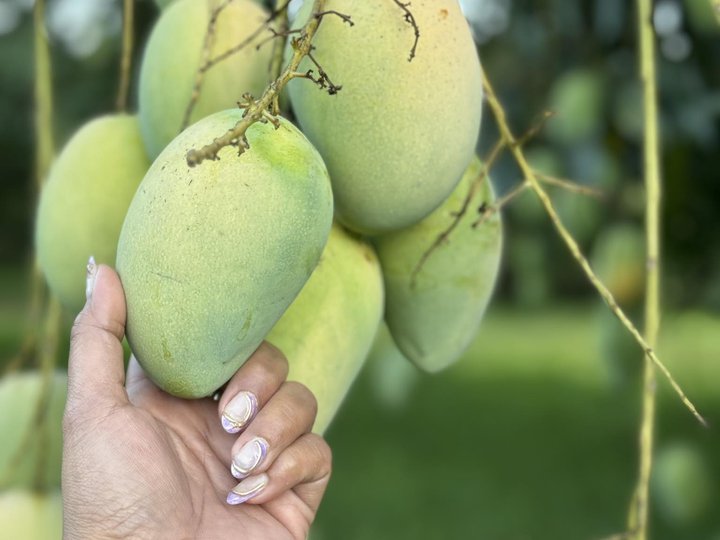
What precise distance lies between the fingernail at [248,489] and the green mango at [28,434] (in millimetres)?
323

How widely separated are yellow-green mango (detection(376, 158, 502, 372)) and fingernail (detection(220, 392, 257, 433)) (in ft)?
0.77

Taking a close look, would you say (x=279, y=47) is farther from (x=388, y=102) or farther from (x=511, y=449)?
(x=511, y=449)

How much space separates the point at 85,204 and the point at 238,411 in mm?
294

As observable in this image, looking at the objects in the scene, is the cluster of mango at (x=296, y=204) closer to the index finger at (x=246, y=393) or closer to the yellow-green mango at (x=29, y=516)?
the index finger at (x=246, y=393)

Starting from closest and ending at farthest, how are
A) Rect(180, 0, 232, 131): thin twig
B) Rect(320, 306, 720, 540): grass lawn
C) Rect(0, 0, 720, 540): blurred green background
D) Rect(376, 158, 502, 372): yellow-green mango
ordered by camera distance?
Rect(180, 0, 232, 131): thin twig, Rect(376, 158, 502, 372): yellow-green mango, Rect(0, 0, 720, 540): blurred green background, Rect(320, 306, 720, 540): grass lawn

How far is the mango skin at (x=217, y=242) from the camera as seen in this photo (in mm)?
664

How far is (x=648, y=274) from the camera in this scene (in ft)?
2.92

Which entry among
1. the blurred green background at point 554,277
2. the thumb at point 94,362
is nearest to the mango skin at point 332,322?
the thumb at point 94,362

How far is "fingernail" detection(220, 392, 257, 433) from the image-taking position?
0.76m

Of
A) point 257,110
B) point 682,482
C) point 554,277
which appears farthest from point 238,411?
point 554,277

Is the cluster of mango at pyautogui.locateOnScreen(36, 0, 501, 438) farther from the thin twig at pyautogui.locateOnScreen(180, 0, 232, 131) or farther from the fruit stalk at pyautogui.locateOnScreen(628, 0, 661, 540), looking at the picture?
the fruit stalk at pyautogui.locateOnScreen(628, 0, 661, 540)

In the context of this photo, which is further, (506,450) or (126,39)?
(506,450)

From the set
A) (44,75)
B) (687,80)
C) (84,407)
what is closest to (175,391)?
(84,407)

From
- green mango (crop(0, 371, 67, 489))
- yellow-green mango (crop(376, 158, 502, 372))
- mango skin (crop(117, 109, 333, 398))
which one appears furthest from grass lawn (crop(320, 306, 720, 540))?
mango skin (crop(117, 109, 333, 398))
